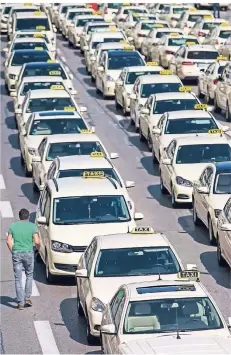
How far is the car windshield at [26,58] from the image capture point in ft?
145

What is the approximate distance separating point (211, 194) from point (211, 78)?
16.4 metres

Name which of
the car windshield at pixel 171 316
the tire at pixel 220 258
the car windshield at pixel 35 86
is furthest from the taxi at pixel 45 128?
the car windshield at pixel 171 316

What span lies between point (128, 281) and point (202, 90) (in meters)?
23.8

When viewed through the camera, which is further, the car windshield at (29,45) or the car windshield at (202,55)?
the car windshield at (29,45)

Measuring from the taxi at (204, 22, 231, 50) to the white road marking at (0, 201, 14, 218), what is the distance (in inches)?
953

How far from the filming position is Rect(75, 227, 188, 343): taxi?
18438 mm

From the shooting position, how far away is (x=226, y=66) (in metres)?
39.2

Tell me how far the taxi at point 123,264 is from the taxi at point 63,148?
350 inches

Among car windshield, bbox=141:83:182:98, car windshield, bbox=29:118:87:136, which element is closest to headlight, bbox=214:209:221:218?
car windshield, bbox=29:118:87:136

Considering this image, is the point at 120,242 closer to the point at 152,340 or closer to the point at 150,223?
the point at 152,340

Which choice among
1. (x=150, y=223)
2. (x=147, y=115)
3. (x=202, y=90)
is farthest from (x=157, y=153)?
(x=202, y=90)

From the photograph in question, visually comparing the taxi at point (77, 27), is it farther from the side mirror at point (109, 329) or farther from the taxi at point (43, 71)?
the side mirror at point (109, 329)

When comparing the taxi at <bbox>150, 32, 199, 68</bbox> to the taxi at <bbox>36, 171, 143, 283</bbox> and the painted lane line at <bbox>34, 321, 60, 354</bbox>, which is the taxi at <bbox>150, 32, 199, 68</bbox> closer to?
the taxi at <bbox>36, 171, 143, 283</bbox>

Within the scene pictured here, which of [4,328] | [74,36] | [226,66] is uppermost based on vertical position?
[4,328]
